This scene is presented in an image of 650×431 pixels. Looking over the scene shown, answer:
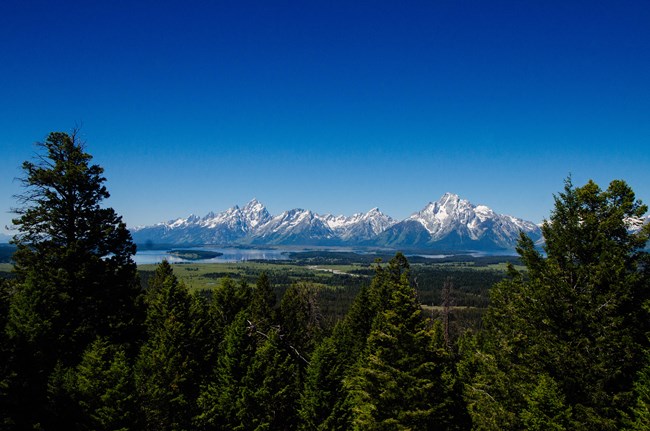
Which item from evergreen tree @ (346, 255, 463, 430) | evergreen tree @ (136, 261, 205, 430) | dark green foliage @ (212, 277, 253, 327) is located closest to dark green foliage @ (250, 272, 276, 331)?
dark green foliage @ (212, 277, 253, 327)

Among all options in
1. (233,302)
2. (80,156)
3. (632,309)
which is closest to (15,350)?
(80,156)

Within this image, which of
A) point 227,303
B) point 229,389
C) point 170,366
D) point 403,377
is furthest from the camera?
point 227,303

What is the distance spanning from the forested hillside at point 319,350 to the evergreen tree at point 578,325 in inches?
3.3

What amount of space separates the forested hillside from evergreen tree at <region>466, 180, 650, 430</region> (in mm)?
83

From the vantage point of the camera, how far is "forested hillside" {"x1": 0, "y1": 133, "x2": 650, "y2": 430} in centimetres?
2025

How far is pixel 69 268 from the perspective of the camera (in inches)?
1237

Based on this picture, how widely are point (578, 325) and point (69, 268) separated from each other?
114 ft

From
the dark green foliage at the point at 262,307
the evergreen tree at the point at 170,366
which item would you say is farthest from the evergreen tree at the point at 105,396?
the dark green foliage at the point at 262,307

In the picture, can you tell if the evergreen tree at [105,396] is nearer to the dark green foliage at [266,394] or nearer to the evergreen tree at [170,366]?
the evergreen tree at [170,366]

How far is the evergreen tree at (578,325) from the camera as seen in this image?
1954cm

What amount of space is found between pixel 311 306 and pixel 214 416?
135ft

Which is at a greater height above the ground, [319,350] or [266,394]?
[319,350]

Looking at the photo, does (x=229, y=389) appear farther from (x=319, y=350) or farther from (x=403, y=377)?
Answer: (x=403, y=377)

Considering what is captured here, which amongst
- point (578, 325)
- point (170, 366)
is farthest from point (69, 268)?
point (578, 325)
